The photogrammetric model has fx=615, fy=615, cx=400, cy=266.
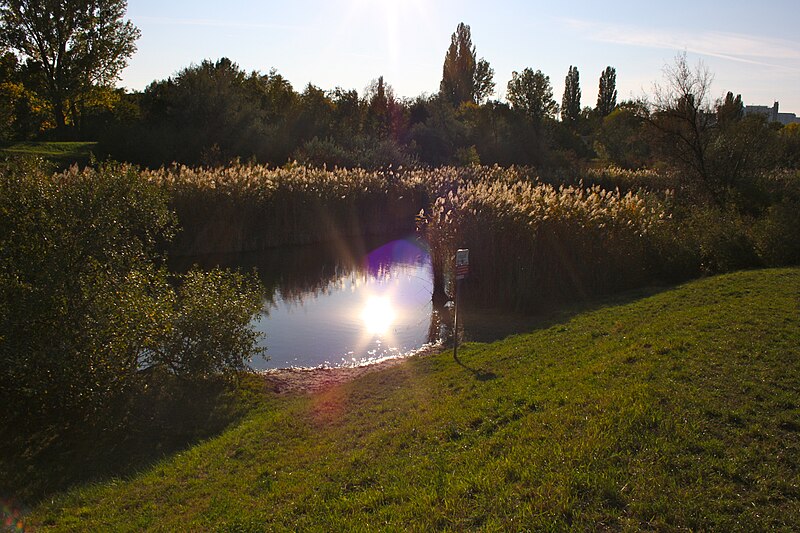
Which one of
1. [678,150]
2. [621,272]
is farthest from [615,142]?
[621,272]

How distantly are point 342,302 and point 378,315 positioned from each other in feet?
5.79

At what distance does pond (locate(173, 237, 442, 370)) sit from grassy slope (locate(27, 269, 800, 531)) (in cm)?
389

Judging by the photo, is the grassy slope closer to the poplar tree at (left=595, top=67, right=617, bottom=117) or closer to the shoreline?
the shoreline

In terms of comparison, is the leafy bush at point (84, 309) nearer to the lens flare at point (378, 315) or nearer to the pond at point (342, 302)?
the pond at point (342, 302)

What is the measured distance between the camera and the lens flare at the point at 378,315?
567 inches

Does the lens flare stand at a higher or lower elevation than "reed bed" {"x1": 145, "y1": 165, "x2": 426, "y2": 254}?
lower

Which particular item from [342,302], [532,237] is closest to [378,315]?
[342,302]

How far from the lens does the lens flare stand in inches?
567

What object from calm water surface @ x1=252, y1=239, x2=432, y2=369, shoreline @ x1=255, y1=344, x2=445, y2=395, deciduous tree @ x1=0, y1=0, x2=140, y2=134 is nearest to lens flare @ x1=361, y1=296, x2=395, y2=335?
calm water surface @ x1=252, y1=239, x2=432, y2=369

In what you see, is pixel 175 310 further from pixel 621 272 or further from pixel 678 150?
pixel 678 150

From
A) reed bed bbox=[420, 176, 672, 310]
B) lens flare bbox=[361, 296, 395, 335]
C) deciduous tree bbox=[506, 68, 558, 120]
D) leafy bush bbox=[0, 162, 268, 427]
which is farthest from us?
deciduous tree bbox=[506, 68, 558, 120]

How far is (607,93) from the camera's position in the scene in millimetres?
92875

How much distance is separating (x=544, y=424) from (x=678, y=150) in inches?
972

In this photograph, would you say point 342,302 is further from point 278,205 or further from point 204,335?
point 278,205
